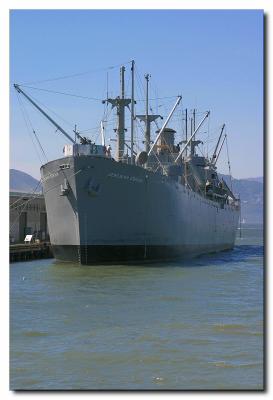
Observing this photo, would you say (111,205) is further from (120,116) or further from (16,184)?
(16,184)

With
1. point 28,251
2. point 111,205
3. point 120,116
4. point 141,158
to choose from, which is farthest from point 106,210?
point 28,251

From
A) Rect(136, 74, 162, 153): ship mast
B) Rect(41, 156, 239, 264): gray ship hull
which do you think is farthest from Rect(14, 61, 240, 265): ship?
Rect(136, 74, 162, 153): ship mast

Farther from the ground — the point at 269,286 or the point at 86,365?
the point at 269,286

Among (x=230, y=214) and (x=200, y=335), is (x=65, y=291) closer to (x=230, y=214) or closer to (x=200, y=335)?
(x=200, y=335)

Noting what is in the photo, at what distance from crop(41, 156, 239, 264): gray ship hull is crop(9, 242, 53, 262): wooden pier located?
5.07m

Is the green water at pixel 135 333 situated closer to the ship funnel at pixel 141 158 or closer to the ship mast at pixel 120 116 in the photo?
the ship funnel at pixel 141 158

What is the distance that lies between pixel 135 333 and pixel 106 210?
1666 centimetres

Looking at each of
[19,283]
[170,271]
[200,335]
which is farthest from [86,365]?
[170,271]

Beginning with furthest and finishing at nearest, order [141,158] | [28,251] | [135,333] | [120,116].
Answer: [28,251]
[120,116]
[141,158]
[135,333]

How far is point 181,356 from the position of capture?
1183 cm

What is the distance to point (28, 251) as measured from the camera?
39438 mm

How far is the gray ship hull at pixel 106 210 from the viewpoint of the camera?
3017cm

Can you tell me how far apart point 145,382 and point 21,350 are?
335 centimetres

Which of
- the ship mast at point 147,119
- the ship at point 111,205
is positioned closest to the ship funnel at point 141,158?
the ship at point 111,205
